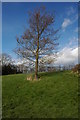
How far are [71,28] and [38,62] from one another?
3.03m

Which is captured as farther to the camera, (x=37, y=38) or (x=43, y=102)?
(x=37, y=38)

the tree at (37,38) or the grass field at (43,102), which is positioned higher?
the tree at (37,38)

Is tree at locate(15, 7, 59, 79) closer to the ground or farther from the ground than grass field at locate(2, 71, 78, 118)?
farther from the ground

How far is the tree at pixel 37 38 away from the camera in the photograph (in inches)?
311

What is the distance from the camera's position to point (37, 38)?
8.00m

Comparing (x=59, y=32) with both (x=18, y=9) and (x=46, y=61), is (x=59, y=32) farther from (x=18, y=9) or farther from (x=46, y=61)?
(x=18, y=9)

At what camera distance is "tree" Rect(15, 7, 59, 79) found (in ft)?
25.9

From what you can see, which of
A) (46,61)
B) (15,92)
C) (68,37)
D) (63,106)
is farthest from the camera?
(46,61)

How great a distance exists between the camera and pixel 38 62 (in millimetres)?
7957

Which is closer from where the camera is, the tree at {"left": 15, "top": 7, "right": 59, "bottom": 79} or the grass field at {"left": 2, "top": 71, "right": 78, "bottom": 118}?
the grass field at {"left": 2, "top": 71, "right": 78, "bottom": 118}

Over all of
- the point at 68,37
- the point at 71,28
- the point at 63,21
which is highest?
the point at 63,21

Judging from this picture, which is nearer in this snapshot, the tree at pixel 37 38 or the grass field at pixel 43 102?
the grass field at pixel 43 102

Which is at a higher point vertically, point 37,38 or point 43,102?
point 37,38

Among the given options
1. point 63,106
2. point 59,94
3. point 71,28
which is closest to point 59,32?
point 71,28
